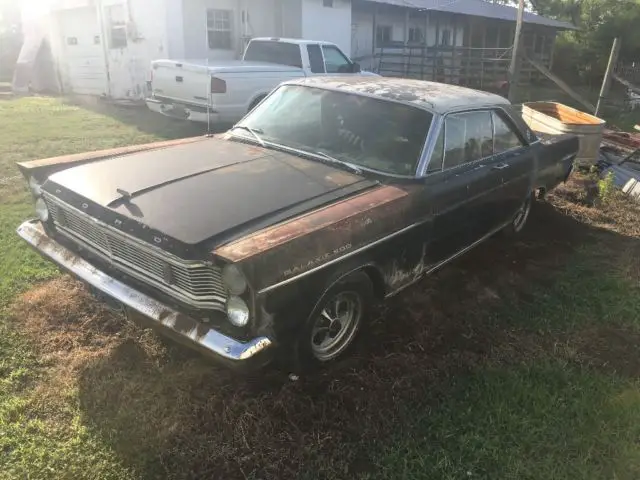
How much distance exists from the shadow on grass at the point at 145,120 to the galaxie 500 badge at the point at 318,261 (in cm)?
725

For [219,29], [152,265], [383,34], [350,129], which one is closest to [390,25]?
[383,34]

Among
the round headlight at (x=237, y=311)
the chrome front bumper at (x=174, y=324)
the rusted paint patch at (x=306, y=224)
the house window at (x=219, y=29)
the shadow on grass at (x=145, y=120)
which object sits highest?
the house window at (x=219, y=29)

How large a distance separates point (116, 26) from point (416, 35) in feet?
42.5

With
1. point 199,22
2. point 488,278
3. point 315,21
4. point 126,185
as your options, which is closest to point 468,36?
point 315,21

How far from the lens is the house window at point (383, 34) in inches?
787

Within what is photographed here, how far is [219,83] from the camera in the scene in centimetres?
905

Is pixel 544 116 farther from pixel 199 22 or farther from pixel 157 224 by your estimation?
pixel 199 22

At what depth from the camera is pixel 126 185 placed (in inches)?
128

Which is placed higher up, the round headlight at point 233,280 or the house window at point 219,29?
the house window at point 219,29

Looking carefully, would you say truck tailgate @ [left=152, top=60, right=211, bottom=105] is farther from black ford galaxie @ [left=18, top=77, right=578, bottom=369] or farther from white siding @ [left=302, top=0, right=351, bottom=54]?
white siding @ [left=302, top=0, right=351, bottom=54]

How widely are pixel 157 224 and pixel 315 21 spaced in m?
13.6

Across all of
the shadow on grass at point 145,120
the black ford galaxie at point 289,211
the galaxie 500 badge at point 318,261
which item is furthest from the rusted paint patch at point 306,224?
the shadow on grass at point 145,120

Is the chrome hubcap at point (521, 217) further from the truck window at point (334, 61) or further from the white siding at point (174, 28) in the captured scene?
the white siding at point (174, 28)

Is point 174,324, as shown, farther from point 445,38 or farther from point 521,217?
point 445,38
